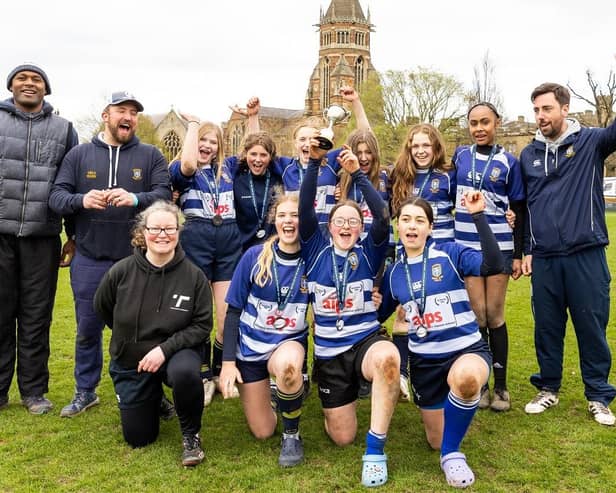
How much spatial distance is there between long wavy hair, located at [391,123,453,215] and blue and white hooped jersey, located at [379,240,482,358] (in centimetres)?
101

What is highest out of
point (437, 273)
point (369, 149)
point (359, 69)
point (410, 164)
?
point (359, 69)

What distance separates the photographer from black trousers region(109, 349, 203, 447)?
13.6ft

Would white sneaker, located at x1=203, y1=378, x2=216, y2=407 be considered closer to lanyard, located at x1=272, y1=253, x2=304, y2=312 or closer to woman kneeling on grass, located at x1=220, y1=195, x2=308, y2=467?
woman kneeling on grass, located at x1=220, y1=195, x2=308, y2=467

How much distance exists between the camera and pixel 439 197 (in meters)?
5.05

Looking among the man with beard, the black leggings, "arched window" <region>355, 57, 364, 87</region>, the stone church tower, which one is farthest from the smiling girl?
"arched window" <region>355, 57, 364, 87</region>

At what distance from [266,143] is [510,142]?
69.7m

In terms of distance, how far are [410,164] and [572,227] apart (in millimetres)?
1423

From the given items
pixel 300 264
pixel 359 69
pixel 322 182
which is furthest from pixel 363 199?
pixel 359 69

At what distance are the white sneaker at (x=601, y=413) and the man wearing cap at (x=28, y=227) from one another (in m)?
4.70

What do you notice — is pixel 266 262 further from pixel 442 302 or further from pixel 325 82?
pixel 325 82

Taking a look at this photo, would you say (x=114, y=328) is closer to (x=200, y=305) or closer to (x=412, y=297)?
(x=200, y=305)

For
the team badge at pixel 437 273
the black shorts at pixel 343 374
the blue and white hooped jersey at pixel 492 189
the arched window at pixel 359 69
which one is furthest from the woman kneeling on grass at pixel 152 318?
the arched window at pixel 359 69

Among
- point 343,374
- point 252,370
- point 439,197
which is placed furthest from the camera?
point 439,197

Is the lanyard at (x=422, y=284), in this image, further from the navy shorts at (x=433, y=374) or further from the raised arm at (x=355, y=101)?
the raised arm at (x=355, y=101)
